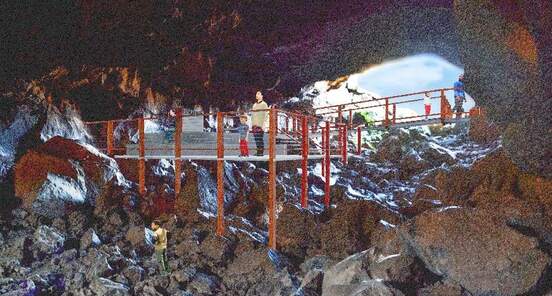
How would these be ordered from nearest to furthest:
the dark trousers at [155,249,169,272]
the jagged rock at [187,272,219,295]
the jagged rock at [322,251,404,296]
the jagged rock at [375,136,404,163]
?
1. the jagged rock at [322,251,404,296]
2. the jagged rock at [187,272,219,295]
3. the dark trousers at [155,249,169,272]
4. the jagged rock at [375,136,404,163]

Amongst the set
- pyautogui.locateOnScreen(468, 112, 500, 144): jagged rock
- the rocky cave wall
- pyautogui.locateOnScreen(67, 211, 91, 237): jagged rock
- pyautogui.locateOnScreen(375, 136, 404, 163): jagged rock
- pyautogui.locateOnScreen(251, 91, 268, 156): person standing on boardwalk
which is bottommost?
pyautogui.locateOnScreen(67, 211, 91, 237): jagged rock

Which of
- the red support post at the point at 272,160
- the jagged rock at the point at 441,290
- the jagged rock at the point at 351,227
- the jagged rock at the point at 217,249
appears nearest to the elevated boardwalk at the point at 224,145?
the red support post at the point at 272,160

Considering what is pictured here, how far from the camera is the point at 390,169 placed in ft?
74.2

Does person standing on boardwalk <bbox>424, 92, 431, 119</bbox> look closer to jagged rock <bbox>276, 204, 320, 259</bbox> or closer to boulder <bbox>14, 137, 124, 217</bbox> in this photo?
jagged rock <bbox>276, 204, 320, 259</bbox>

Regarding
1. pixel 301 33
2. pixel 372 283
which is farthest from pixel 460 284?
pixel 301 33

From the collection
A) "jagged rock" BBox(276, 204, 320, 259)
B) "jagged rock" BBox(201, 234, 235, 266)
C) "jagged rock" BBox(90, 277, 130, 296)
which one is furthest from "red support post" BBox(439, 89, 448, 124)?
"jagged rock" BBox(90, 277, 130, 296)

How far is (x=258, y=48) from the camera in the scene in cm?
1925

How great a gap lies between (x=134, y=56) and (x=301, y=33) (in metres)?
6.95

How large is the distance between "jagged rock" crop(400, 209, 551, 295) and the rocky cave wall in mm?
4256

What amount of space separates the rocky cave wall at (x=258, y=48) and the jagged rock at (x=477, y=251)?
4256 millimetres

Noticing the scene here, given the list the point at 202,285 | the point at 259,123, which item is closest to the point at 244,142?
the point at 259,123

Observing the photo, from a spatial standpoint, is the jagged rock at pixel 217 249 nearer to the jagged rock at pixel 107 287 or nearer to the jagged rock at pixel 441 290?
the jagged rock at pixel 107 287

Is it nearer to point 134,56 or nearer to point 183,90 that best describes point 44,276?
point 134,56

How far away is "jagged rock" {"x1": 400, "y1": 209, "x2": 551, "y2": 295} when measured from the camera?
23.3 feet
